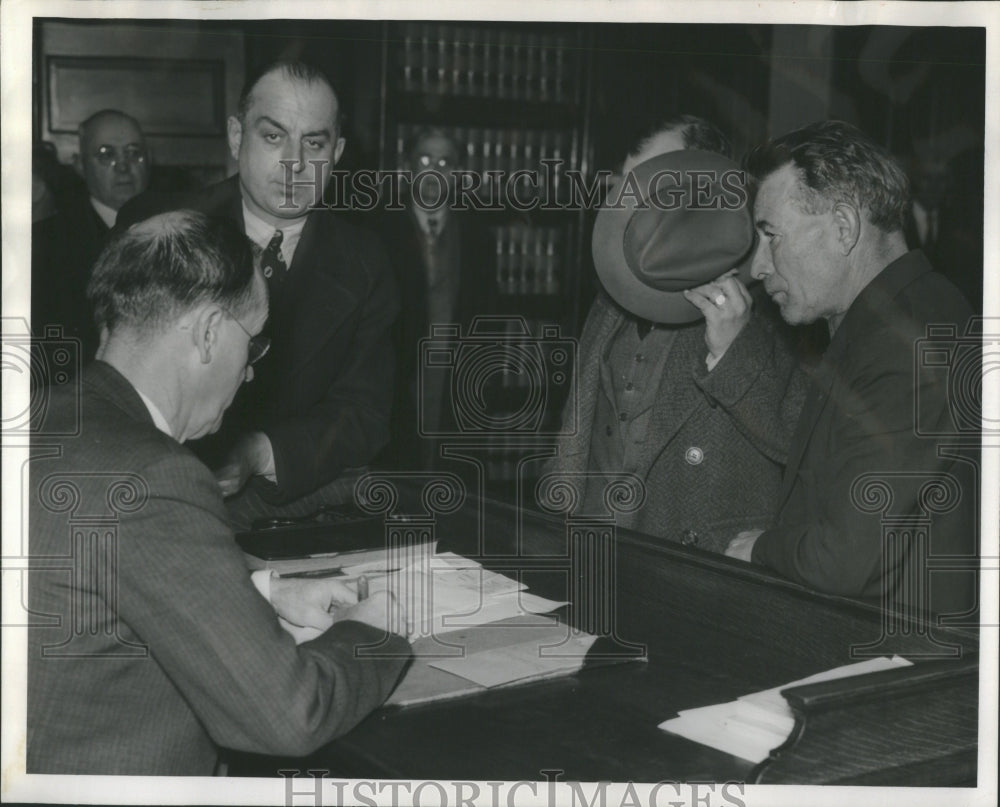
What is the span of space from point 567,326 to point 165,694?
11.5ft

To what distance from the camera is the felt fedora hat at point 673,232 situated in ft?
Answer: 7.28

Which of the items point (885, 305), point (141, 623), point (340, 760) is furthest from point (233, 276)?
point (885, 305)

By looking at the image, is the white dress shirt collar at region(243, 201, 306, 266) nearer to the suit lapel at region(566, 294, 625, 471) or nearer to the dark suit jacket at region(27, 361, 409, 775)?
the suit lapel at region(566, 294, 625, 471)

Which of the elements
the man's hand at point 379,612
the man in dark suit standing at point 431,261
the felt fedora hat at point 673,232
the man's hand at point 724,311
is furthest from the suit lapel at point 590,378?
the man in dark suit standing at point 431,261

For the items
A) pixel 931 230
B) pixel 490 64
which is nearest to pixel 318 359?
pixel 490 64

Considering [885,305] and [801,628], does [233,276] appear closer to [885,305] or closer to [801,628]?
[801,628]

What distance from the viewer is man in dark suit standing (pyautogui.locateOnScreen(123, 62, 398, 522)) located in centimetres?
259

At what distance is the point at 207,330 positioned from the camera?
4.85 ft

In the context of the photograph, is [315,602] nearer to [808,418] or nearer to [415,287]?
[808,418]

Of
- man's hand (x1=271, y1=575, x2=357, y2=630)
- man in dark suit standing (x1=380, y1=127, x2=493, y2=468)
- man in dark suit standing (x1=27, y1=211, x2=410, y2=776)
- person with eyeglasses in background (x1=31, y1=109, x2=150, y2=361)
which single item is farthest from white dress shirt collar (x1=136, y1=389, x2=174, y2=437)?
man in dark suit standing (x1=380, y1=127, x2=493, y2=468)

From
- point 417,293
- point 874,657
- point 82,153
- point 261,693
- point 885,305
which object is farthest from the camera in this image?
point 417,293

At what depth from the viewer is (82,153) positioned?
301 centimetres
